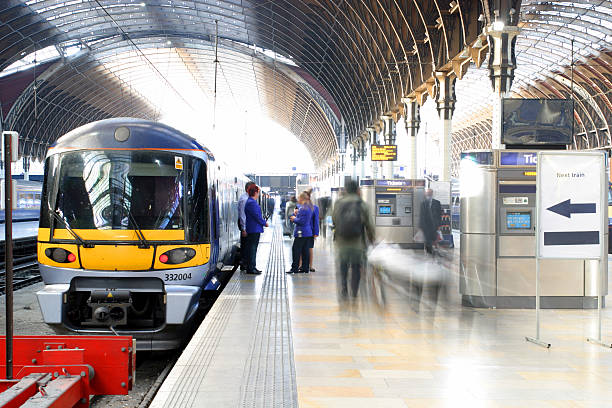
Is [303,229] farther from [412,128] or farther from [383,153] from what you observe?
[383,153]

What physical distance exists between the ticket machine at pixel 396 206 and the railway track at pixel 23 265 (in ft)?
35.1

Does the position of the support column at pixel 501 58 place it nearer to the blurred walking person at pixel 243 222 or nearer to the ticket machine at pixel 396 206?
the ticket machine at pixel 396 206

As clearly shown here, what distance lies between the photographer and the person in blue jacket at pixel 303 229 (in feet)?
44.7

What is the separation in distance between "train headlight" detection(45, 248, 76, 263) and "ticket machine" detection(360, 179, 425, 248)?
16120mm

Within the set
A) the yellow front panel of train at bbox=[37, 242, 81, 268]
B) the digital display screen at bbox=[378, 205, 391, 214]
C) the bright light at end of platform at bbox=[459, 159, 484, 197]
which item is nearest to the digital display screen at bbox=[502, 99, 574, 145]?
the bright light at end of platform at bbox=[459, 159, 484, 197]

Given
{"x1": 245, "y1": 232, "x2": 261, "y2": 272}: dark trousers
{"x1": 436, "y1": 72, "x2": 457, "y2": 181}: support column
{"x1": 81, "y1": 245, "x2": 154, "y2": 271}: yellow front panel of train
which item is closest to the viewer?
{"x1": 81, "y1": 245, "x2": 154, "y2": 271}: yellow front panel of train

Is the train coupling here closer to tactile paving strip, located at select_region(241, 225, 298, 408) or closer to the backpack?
tactile paving strip, located at select_region(241, 225, 298, 408)

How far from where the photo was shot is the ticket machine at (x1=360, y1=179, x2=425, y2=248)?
2345cm

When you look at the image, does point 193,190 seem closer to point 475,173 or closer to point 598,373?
point 475,173

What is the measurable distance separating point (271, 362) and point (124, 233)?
9.29 feet

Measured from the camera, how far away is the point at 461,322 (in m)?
8.45

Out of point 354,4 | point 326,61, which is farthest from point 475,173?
point 326,61

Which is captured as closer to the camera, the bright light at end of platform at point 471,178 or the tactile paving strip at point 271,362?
the tactile paving strip at point 271,362

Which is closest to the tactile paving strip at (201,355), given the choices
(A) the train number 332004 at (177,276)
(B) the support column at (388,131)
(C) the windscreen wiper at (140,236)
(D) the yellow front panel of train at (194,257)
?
(A) the train number 332004 at (177,276)
